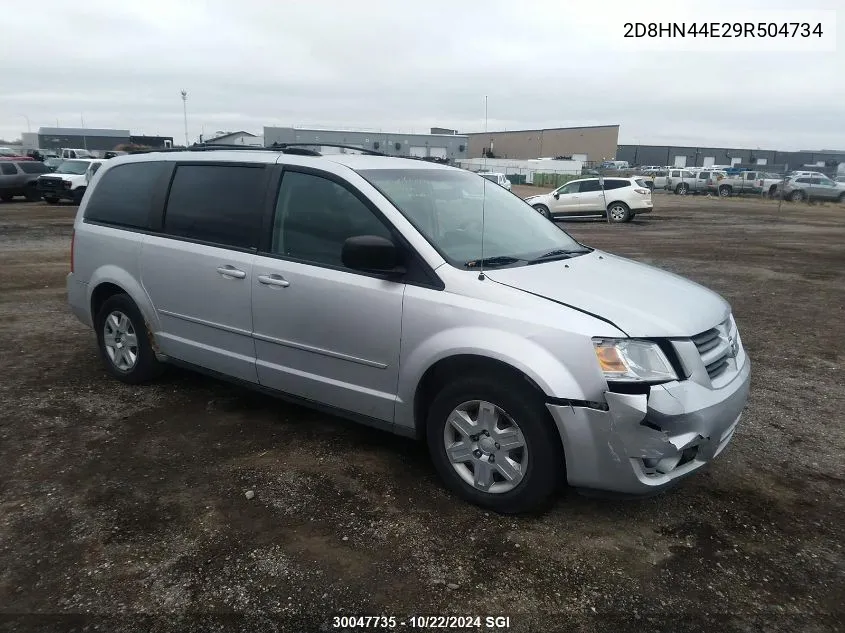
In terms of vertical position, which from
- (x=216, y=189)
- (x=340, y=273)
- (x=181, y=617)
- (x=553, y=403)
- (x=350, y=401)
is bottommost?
(x=181, y=617)

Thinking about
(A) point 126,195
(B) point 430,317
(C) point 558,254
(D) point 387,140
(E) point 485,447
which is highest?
(D) point 387,140

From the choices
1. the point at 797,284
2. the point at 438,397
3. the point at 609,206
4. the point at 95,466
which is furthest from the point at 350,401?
the point at 609,206

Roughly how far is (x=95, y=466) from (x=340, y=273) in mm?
1841

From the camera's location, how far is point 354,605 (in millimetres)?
2668

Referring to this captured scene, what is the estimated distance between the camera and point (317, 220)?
13.0 feet

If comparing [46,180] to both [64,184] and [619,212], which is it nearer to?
[64,184]

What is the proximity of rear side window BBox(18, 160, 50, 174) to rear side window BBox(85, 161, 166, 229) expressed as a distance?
2421 cm

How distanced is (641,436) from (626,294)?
835mm

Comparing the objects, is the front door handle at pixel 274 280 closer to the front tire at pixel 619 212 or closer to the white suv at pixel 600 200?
the white suv at pixel 600 200

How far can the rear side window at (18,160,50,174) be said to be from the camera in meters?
25.4

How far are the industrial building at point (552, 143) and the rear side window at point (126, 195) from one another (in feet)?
264

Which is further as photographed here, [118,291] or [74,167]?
[74,167]

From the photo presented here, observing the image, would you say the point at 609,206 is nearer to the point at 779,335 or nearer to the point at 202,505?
the point at 779,335

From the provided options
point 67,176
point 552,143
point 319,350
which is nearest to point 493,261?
point 319,350
